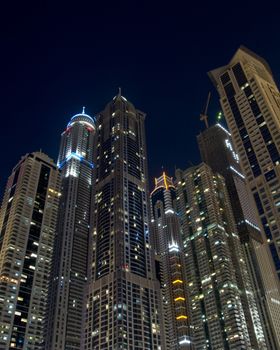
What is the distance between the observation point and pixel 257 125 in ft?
449

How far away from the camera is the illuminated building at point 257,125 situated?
116562 millimetres

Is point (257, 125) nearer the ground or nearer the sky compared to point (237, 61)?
nearer the ground

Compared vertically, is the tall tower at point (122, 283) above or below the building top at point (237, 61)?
below

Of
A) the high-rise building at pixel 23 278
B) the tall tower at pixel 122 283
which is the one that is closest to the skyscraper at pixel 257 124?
the tall tower at pixel 122 283

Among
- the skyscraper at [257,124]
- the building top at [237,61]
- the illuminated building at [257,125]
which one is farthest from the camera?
the building top at [237,61]

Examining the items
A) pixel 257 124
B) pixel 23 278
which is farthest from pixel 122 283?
pixel 257 124

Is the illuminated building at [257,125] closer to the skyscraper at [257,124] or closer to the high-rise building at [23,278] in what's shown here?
the skyscraper at [257,124]

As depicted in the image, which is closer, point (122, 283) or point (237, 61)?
point (122, 283)

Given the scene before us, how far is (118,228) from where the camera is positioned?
183875 mm

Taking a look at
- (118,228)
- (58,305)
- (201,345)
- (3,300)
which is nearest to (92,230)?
(118,228)

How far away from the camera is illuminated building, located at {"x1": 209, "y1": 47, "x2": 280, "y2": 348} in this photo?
382 feet

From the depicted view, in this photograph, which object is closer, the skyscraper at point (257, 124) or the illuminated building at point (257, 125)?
the illuminated building at point (257, 125)

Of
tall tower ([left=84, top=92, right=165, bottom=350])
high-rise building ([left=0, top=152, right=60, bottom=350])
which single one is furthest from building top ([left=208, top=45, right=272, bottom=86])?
high-rise building ([left=0, top=152, right=60, bottom=350])

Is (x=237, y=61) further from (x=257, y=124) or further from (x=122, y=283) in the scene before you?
(x=122, y=283)
